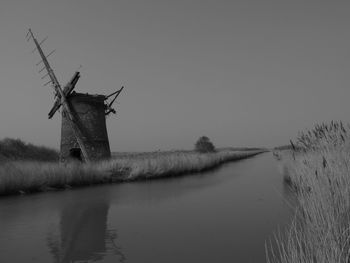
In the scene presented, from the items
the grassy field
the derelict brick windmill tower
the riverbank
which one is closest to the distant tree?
the riverbank

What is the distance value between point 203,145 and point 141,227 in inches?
1771

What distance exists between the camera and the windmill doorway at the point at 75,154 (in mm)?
16188

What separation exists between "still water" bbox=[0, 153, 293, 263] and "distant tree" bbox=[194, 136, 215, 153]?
1578 inches

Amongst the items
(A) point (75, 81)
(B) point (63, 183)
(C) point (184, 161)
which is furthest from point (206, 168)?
(B) point (63, 183)

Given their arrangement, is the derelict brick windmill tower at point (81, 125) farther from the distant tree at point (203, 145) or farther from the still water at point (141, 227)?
the distant tree at point (203, 145)

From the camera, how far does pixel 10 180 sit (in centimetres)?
1070

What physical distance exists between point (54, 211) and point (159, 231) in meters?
3.23

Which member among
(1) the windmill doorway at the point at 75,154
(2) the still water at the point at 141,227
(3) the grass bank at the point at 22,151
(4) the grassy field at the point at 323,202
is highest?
(3) the grass bank at the point at 22,151

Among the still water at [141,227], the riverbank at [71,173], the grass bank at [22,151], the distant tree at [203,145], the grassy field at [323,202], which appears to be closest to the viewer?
the grassy field at [323,202]

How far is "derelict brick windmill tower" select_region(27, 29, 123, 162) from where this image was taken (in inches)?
624

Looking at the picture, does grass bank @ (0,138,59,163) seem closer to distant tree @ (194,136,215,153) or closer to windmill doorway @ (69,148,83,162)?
windmill doorway @ (69,148,83,162)

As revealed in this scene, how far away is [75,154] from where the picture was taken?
1652 centimetres

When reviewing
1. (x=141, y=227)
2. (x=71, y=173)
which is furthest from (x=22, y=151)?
(x=141, y=227)

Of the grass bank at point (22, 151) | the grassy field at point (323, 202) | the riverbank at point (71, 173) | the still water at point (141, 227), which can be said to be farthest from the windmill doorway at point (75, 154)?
the grassy field at point (323, 202)
